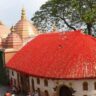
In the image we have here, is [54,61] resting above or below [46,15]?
below

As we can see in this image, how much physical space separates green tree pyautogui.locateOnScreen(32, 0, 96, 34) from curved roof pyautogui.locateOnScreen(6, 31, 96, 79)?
10.2 metres

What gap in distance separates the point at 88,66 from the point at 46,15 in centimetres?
2528

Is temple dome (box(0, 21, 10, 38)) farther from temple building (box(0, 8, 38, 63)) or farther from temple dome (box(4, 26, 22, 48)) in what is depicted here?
temple dome (box(4, 26, 22, 48))

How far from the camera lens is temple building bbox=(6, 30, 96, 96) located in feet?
94.8

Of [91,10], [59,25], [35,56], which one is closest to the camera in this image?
[35,56]

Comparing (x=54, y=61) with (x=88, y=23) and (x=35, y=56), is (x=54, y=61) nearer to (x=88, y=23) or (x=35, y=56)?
(x=35, y=56)

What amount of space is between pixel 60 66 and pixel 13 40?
1174cm

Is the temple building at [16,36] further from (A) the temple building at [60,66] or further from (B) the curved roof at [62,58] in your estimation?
(A) the temple building at [60,66]

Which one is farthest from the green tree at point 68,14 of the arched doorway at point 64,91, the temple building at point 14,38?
the arched doorway at point 64,91

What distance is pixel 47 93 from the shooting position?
3098cm

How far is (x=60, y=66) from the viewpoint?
29859mm

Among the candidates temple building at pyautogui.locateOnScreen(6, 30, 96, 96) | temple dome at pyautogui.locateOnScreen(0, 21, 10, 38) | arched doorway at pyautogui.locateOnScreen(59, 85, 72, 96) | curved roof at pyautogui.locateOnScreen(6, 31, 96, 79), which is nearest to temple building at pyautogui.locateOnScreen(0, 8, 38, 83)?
temple dome at pyautogui.locateOnScreen(0, 21, 10, 38)

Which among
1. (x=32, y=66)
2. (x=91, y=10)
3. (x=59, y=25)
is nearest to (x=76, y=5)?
(x=91, y=10)

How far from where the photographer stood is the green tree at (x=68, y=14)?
45562mm
